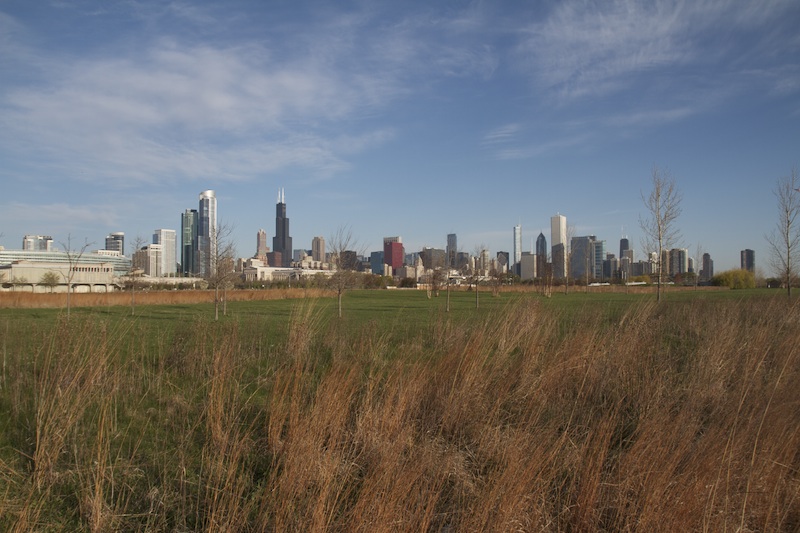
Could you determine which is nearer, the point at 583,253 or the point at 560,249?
the point at 560,249

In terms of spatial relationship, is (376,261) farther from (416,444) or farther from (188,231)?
(416,444)

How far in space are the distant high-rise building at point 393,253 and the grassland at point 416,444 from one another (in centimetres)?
15430

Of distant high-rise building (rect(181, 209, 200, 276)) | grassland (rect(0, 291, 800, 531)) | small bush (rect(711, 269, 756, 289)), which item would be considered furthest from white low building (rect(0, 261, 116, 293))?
distant high-rise building (rect(181, 209, 200, 276))

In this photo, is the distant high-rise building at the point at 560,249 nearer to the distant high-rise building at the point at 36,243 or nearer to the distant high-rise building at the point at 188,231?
the distant high-rise building at the point at 36,243

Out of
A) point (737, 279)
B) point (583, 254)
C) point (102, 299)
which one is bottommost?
point (102, 299)

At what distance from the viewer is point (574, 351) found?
7.03 m

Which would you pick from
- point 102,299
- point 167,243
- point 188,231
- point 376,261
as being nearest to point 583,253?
point 102,299

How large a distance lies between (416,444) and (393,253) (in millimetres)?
159521

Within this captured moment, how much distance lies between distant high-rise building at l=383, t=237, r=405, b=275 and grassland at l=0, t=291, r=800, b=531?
506 feet

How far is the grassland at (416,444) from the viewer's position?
3.65m

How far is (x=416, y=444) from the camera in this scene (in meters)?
4.84

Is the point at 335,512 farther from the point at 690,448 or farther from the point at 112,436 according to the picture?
the point at 690,448

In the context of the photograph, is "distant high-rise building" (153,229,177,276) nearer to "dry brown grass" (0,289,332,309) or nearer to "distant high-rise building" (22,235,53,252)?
"distant high-rise building" (22,235,53,252)

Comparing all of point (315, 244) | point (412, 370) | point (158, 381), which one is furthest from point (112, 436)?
point (315, 244)
